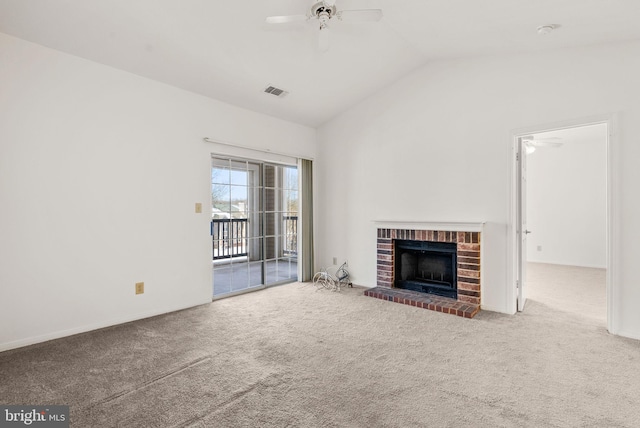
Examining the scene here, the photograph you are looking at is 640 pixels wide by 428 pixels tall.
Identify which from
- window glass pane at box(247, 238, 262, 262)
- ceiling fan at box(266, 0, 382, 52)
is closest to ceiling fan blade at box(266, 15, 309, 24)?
ceiling fan at box(266, 0, 382, 52)

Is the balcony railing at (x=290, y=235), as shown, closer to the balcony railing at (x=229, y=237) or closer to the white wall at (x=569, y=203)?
the balcony railing at (x=229, y=237)

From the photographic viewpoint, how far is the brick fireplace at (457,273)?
153 inches

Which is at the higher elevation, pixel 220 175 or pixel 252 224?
pixel 220 175

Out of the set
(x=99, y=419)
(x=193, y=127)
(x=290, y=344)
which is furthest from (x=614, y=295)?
(x=193, y=127)

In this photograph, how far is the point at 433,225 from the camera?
4227 millimetres

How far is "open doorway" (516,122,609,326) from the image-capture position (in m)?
5.79

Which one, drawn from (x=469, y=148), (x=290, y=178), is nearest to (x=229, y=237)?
(x=290, y=178)

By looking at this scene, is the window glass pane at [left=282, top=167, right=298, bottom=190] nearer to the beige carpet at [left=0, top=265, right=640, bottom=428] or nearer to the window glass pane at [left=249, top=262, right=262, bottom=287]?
the window glass pane at [left=249, top=262, right=262, bottom=287]

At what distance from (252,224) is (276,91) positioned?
1874 mm

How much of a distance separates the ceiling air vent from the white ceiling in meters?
0.08

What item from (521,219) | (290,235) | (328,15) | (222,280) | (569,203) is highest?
(328,15)

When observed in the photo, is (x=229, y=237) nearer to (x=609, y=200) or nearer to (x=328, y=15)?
(x=328, y=15)

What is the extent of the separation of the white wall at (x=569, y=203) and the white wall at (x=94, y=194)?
6751mm

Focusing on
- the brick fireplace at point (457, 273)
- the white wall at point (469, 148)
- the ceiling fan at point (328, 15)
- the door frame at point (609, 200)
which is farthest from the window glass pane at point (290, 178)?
the door frame at point (609, 200)
